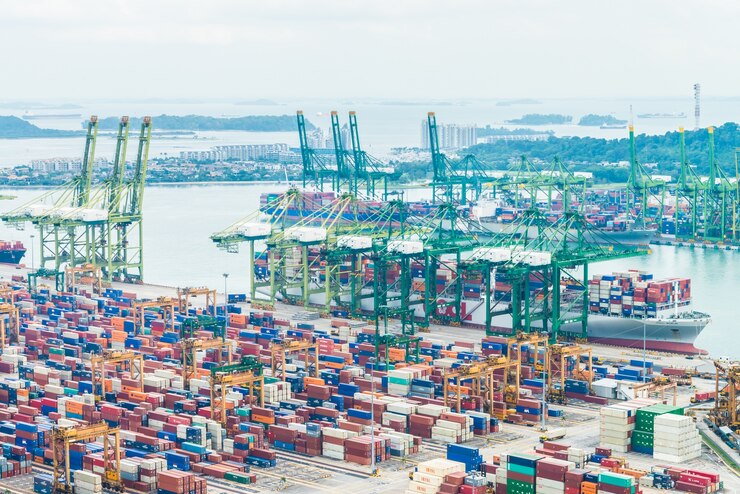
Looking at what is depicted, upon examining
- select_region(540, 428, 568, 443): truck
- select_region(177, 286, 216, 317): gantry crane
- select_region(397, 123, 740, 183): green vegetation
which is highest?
select_region(397, 123, 740, 183): green vegetation

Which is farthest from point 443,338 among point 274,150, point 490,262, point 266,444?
point 274,150

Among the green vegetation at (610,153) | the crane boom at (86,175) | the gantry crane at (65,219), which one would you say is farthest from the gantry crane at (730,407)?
the green vegetation at (610,153)

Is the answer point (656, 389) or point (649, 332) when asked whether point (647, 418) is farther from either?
point (649, 332)

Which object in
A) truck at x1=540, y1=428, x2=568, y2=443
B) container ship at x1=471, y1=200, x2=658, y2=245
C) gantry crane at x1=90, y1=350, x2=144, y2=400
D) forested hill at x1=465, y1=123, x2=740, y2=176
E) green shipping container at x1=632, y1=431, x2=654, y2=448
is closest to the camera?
green shipping container at x1=632, y1=431, x2=654, y2=448

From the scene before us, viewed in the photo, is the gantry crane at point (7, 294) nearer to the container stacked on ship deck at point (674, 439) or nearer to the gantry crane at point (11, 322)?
the gantry crane at point (11, 322)

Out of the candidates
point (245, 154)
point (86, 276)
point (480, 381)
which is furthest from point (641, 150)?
point (480, 381)

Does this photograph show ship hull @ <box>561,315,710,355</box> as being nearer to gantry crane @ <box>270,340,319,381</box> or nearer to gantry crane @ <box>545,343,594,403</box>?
gantry crane @ <box>545,343,594,403</box>

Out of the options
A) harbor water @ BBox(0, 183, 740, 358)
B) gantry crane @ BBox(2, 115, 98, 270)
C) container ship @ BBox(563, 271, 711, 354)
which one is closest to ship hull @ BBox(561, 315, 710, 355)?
container ship @ BBox(563, 271, 711, 354)

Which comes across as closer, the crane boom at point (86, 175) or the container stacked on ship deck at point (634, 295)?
the container stacked on ship deck at point (634, 295)

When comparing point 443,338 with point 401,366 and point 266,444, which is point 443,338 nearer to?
point 401,366
